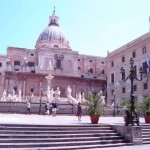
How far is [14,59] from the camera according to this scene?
5206cm

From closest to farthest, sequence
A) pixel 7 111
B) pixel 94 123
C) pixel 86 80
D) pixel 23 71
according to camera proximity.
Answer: pixel 94 123
pixel 7 111
pixel 23 71
pixel 86 80

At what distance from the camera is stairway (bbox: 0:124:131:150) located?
9.27m

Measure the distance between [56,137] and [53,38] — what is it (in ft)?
174

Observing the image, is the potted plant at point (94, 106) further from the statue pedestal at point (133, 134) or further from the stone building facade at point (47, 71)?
the stone building facade at point (47, 71)

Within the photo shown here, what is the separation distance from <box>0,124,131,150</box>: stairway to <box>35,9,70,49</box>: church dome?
1930 inches

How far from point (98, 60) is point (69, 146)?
50340 mm

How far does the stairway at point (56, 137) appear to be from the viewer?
9.27m

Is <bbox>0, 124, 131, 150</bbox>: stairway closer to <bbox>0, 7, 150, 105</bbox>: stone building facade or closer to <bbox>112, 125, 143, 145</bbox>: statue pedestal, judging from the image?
<bbox>112, 125, 143, 145</bbox>: statue pedestal

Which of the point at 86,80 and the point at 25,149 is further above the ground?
the point at 86,80

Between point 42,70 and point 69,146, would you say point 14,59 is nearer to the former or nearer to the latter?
point 42,70

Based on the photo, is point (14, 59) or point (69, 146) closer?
point (69, 146)

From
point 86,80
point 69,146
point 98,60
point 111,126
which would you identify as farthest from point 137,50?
point 69,146

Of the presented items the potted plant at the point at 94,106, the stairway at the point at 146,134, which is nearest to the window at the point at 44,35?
the potted plant at the point at 94,106

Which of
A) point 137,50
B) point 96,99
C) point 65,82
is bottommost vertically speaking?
point 96,99
